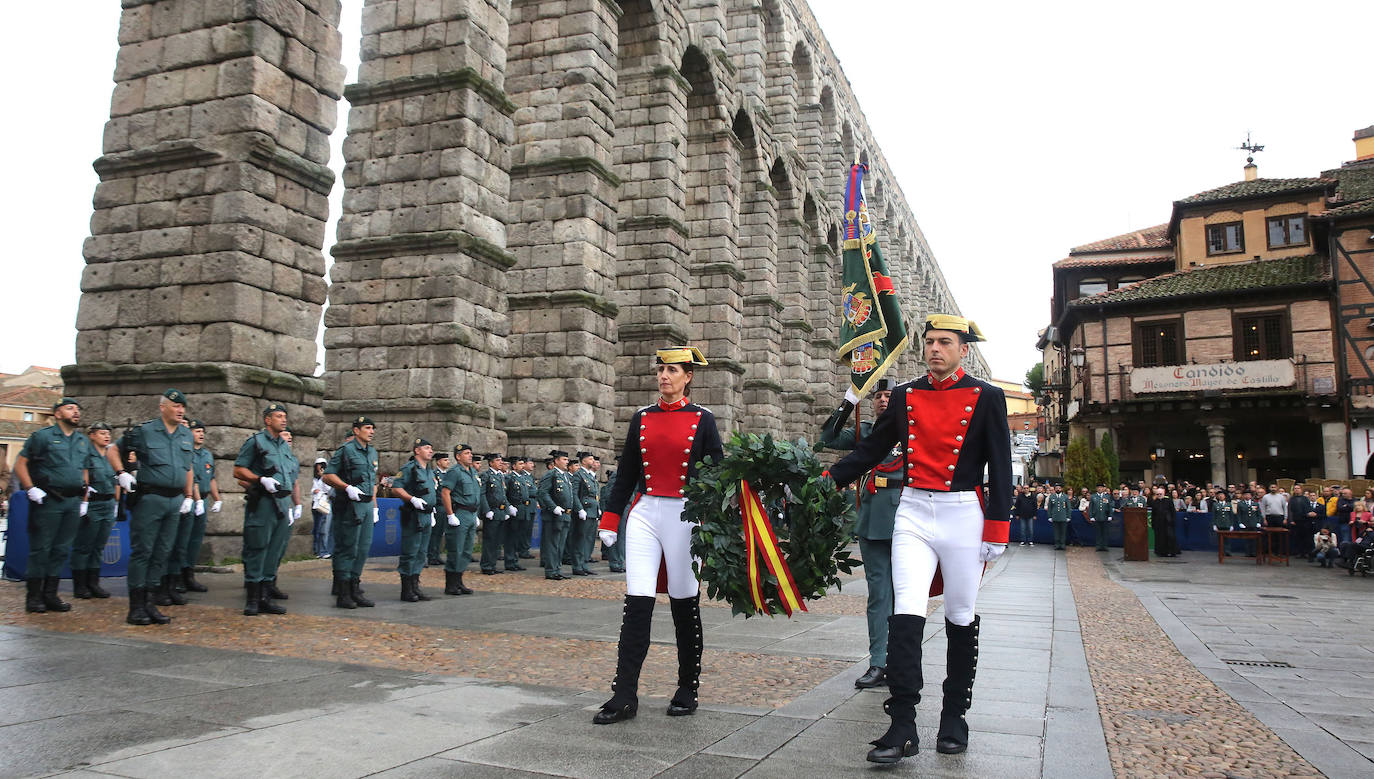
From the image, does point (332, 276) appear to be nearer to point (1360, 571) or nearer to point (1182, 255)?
point (1360, 571)

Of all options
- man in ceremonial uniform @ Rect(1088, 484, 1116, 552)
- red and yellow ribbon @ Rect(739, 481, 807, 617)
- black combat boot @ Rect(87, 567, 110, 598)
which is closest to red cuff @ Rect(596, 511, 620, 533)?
red and yellow ribbon @ Rect(739, 481, 807, 617)

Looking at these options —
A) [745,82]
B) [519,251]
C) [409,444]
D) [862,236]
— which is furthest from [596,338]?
[745,82]

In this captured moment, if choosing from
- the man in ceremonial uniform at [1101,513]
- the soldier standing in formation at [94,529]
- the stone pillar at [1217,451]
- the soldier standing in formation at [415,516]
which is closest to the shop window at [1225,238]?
the stone pillar at [1217,451]

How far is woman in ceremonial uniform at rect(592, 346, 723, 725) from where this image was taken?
169 inches

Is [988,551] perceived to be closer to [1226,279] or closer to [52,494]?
Result: [52,494]

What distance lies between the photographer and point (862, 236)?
300 inches

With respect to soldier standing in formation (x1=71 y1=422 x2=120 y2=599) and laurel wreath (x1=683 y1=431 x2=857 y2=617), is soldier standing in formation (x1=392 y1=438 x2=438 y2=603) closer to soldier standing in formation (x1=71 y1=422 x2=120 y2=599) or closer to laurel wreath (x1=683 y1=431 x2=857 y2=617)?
soldier standing in formation (x1=71 y1=422 x2=120 y2=599)

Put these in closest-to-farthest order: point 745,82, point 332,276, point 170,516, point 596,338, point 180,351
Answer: point 170,516
point 180,351
point 332,276
point 596,338
point 745,82

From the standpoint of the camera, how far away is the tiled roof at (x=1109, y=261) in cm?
3759

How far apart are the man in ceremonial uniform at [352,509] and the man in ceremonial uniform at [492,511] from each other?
2894 mm

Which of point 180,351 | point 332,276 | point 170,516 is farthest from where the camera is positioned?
point 332,276

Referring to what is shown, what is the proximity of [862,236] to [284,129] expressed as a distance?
691cm

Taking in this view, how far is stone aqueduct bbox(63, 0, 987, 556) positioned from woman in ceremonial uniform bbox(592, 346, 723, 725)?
652 cm

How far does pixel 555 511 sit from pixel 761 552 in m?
7.32
